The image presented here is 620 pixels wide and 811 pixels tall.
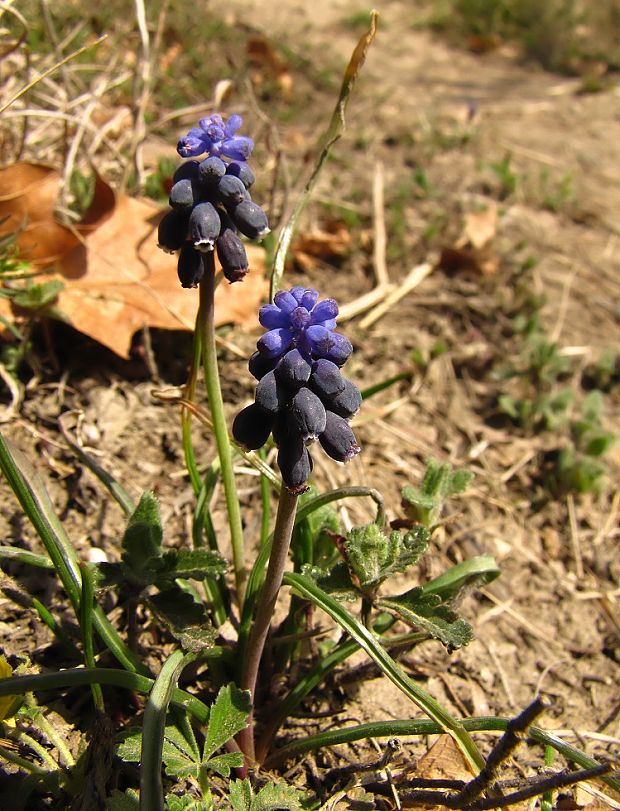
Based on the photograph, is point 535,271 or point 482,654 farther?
point 535,271

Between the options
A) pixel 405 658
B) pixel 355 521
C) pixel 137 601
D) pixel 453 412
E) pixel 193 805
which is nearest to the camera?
pixel 193 805

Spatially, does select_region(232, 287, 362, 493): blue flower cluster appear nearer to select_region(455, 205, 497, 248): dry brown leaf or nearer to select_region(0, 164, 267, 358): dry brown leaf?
select_region(0, 164, 267, 358): dry brown leaf

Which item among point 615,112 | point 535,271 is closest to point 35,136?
point 535,271

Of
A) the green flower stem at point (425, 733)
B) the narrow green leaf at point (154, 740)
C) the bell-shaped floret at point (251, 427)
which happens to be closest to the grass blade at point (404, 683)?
the green flower stem at point (425, 733)

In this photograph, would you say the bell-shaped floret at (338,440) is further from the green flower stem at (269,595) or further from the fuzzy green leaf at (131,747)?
the fuzzy green leaf at (131,747)

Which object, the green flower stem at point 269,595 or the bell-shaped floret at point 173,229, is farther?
the bell-shaped floret at point 173,229

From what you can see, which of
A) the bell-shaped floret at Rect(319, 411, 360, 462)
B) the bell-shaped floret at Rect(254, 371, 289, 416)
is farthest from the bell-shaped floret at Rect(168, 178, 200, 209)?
the bell-shaped floret at Rect(319, 411, 360, 462)

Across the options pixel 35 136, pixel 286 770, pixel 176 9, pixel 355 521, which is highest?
pixel 176 9

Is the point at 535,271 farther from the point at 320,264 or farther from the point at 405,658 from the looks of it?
the point at 405,658
